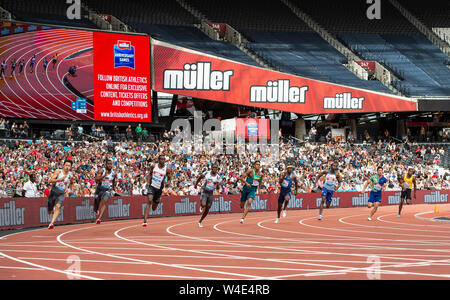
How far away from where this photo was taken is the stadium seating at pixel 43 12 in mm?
44375

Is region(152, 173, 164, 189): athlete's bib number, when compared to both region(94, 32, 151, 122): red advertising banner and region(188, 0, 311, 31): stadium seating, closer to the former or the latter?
region(94, 32, 151, 122): red advertising banner

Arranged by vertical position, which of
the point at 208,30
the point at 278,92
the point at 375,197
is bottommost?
the point at 375,197

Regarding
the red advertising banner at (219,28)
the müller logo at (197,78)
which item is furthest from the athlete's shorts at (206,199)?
the red advertising banner at (219,28)

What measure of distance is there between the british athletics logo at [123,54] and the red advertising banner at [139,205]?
12.3 m

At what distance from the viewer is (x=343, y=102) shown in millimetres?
49312

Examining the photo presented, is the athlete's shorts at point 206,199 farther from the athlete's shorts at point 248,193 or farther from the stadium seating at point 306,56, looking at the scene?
the stadium seating at point 306,56

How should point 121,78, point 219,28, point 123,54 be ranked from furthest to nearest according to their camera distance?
point 219,28, point 123,54, point 121,78

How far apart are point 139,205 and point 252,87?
21503 millimetres

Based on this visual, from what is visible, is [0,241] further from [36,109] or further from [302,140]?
[302,140]

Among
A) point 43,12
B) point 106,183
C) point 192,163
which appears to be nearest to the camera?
point 106,183

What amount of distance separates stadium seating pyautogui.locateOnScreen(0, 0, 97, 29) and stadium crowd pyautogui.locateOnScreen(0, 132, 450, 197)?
11.4 metres

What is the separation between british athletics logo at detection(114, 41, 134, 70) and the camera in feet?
132

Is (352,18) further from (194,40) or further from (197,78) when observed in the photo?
(197,78)

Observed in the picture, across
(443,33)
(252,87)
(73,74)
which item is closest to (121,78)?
(73,74)
